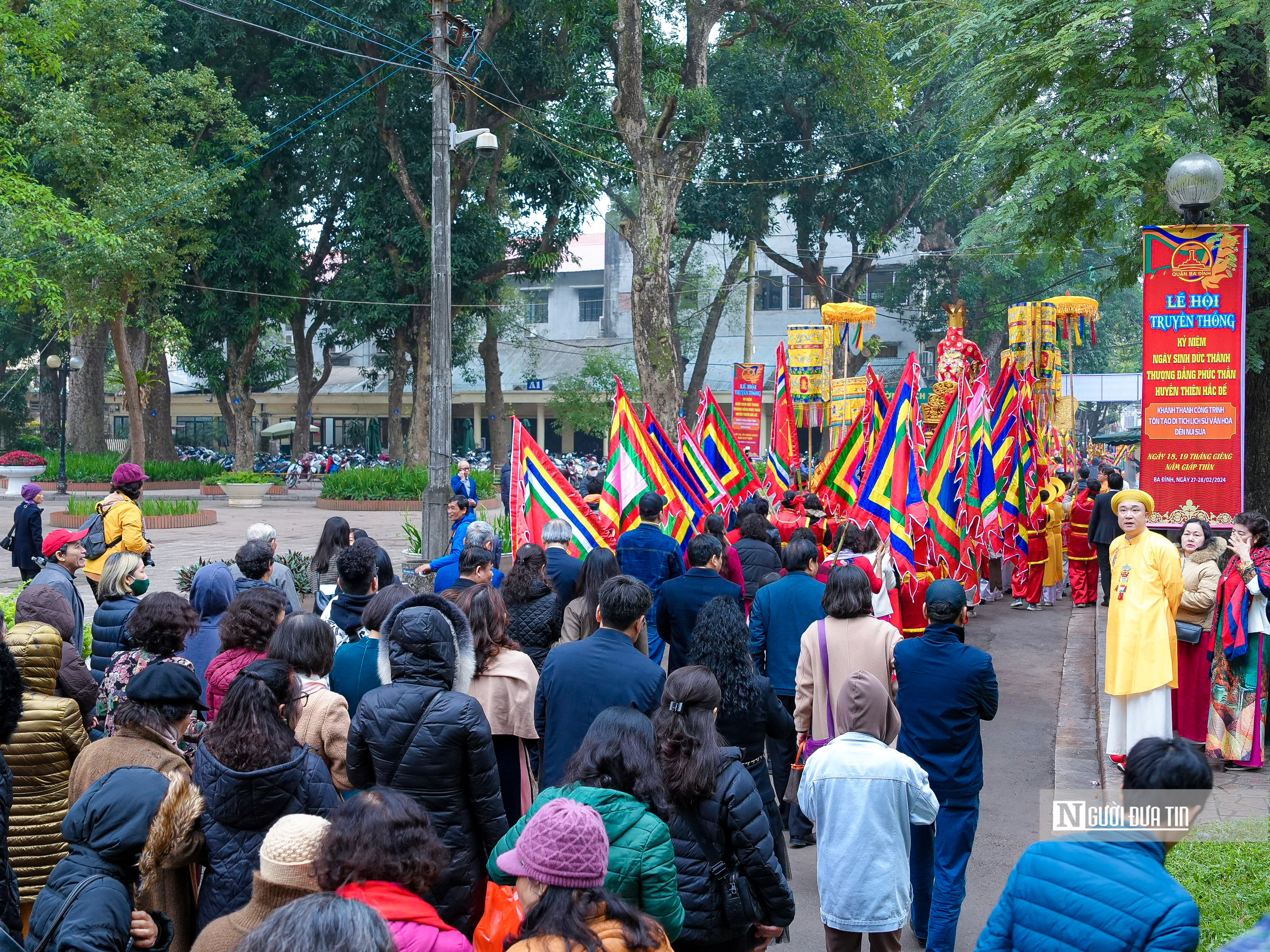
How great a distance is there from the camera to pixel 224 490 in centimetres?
3125

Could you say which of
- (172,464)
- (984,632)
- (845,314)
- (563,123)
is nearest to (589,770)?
(984,632)

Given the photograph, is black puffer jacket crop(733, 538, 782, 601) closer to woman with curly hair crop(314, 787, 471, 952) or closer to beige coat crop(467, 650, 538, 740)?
beige coat crop(467, 650, 538, 740)

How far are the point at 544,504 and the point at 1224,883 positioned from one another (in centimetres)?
583

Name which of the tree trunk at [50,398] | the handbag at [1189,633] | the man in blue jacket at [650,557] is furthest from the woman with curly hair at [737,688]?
the tree trunk at [50,398]

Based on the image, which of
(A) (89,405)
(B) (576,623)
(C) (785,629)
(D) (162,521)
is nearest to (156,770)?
(B) (576,623)

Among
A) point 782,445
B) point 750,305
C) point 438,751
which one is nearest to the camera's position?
point 438,751

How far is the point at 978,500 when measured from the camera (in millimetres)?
12898

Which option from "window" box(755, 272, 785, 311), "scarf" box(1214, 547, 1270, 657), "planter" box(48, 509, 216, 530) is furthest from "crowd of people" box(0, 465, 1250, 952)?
"window" box(755, 272, 785, 311)

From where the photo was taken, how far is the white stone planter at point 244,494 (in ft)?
93.5

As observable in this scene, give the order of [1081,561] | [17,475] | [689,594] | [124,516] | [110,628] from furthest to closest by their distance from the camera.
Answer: [17,475], [1081,561], [124,516], [689,594], [110,628]

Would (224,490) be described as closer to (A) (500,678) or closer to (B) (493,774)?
(A) (500,678)

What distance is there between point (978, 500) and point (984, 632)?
5.19ft

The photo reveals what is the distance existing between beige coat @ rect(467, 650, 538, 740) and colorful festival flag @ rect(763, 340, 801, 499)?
8.02 meters

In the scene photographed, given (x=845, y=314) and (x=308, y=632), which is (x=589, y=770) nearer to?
(x=308, y=632)
